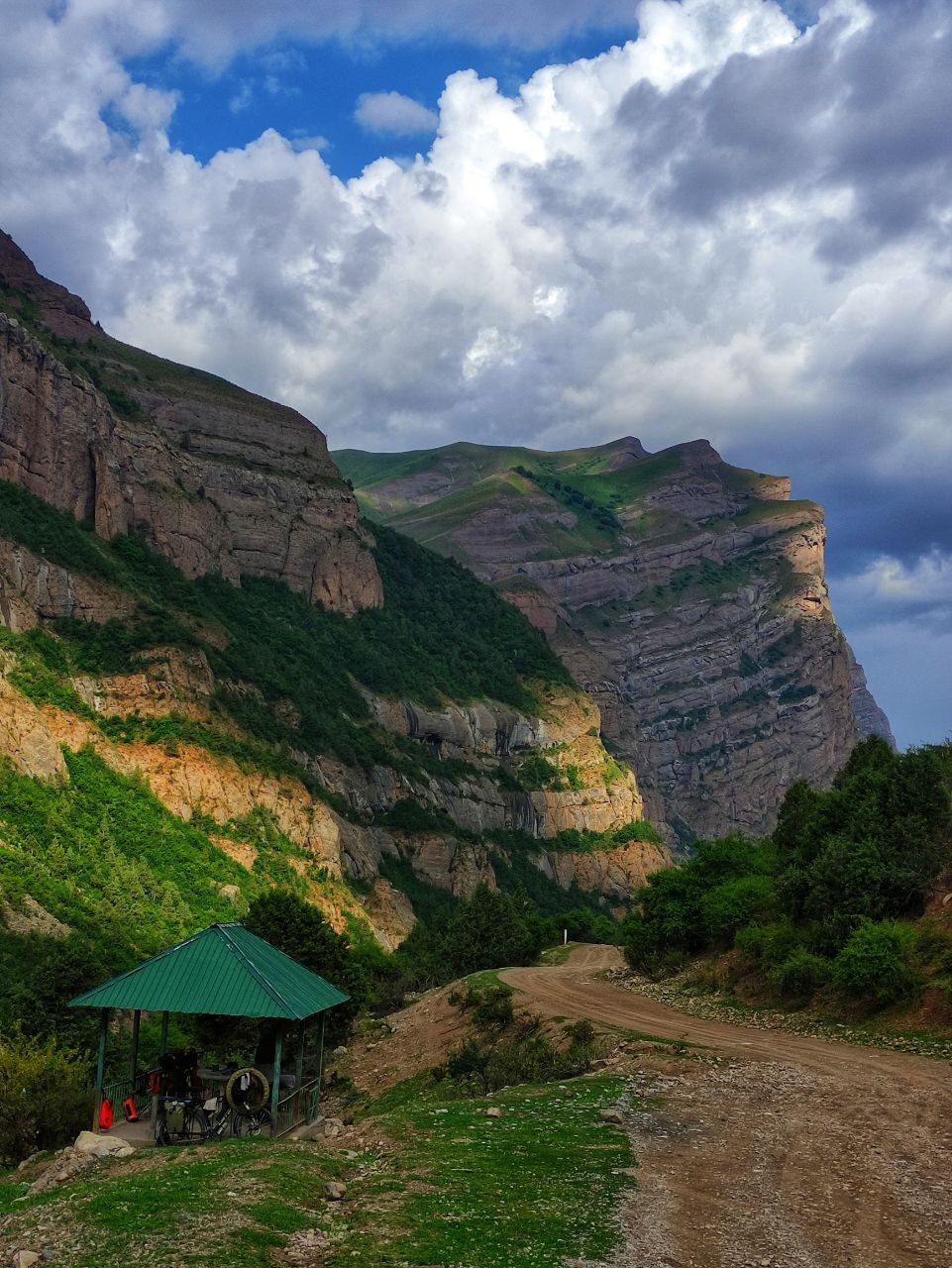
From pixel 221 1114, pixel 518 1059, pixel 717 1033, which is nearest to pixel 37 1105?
pixel 221 1114

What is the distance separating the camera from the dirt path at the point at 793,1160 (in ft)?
41.5

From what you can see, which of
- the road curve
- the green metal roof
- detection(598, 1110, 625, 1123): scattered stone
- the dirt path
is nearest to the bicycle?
the green metal roof

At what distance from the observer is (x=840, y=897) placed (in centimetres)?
3525

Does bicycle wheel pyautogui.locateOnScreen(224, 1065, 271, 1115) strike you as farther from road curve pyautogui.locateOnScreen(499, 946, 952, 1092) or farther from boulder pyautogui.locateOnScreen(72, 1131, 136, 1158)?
road curve pyautogui.locateOnScreen(499, 946, 952, 1092)

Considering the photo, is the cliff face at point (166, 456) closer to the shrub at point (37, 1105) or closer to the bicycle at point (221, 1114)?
the shrub at point (37, 1105)

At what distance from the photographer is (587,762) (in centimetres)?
15775

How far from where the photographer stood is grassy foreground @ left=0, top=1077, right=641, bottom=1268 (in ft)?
39.6

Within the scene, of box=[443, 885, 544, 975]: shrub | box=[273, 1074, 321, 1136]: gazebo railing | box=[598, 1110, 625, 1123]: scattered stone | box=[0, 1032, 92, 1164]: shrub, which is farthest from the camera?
box=[443, 885, 544, 975]: shrub

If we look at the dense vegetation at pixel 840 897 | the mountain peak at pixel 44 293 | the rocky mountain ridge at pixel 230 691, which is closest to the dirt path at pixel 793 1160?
the dense vegetation at pixel 840 897

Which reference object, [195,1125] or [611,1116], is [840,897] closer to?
[611,1116]

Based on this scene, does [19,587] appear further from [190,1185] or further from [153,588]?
[190,1185]

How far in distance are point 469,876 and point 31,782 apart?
5219cm

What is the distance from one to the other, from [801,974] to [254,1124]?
1823 cm

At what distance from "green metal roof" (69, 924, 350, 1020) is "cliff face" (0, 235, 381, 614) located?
3082 inches
